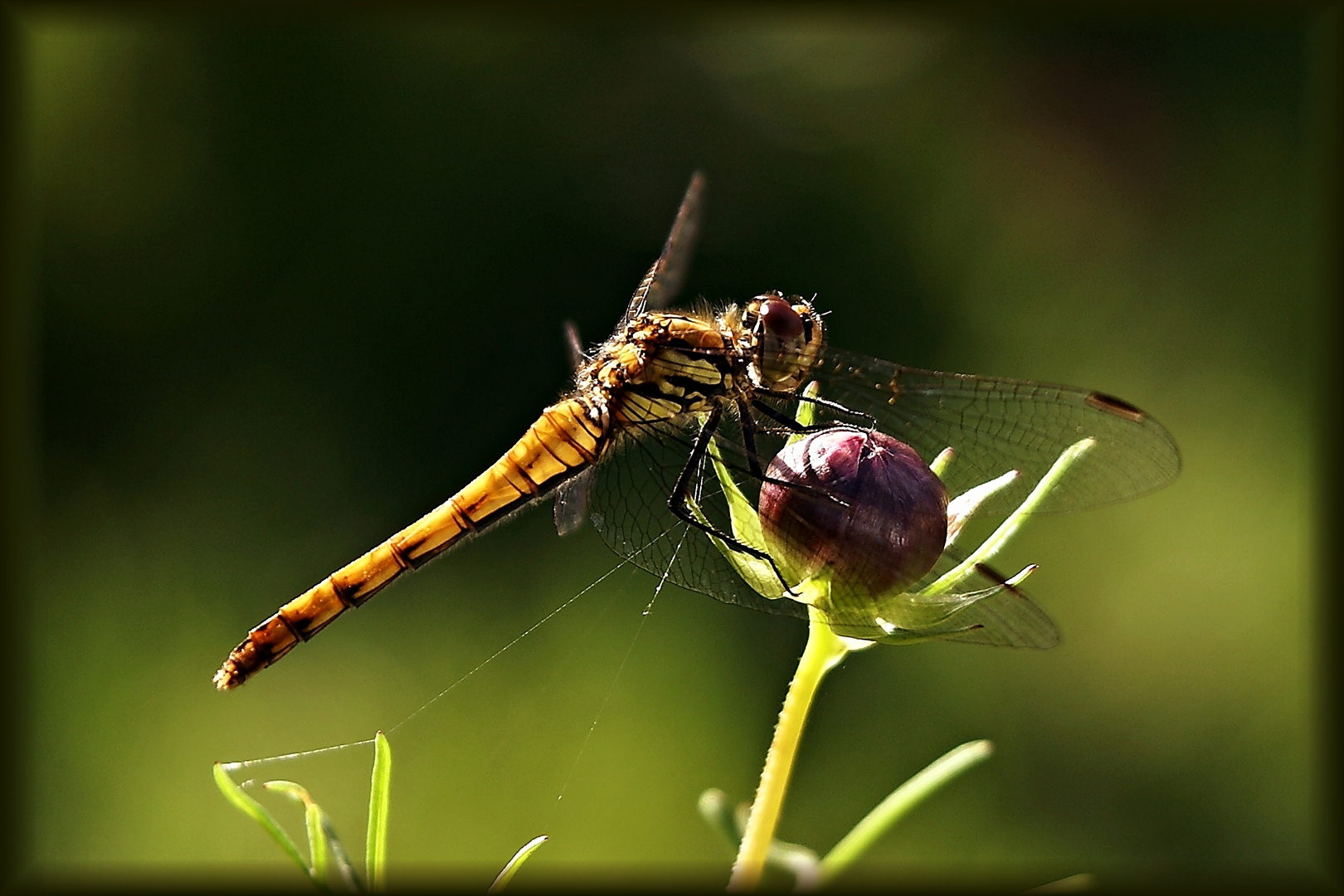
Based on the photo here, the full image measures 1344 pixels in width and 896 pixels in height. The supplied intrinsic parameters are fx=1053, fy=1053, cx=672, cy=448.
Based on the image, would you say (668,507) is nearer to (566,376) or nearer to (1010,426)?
(1010,426)

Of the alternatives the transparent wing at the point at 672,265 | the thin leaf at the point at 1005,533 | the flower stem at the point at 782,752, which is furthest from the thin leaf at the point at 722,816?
the transparent wing at the point at 672,265

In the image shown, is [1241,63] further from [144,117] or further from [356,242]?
[144,117]

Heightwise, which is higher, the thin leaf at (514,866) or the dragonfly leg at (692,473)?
the dragonfly leg at (692,473)

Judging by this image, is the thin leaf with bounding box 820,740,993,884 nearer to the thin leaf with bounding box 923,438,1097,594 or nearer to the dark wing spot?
the thin leaf with bounding box 923,438,1097,594

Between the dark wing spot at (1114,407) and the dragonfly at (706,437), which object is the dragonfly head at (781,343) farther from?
the dark wing spot at (1114,407)

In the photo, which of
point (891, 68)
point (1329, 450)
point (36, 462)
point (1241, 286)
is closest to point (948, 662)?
point (1329, 450)

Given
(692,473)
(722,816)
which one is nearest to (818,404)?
(692,473)
